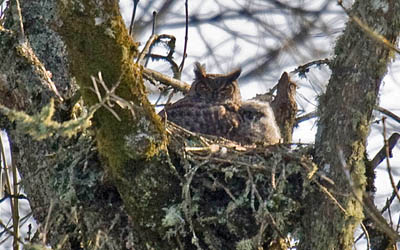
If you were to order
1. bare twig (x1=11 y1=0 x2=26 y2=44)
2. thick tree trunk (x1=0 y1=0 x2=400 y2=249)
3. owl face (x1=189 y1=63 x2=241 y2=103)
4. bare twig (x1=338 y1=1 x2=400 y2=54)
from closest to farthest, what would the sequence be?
bare twig (x1=338 y1=1 x2=400 y2=54) < thick tree trunk (x1=0 y1=0 x2=400 y2=249) < bare twig (x1=11 y1=0 x2=26 y2=44) < owl face (x1=189 y1=63 x2=241 y2=103)

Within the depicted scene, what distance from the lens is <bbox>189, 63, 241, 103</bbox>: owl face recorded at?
17.7 ft

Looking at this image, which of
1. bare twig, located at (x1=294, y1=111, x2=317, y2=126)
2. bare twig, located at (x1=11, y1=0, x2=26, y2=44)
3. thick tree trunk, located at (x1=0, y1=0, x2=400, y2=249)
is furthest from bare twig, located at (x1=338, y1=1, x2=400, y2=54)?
bare twig, located at (x1=294, y1=111, x2=317, y2=126)

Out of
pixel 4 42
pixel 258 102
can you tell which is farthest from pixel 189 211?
pixel 258 102

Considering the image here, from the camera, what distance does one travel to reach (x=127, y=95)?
126 inches

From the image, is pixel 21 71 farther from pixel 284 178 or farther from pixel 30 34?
pixel 284 178

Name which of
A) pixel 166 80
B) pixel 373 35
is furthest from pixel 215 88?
pixel 373 35

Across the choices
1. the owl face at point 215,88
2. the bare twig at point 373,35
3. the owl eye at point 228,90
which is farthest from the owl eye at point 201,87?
the bare twig at point 373,35

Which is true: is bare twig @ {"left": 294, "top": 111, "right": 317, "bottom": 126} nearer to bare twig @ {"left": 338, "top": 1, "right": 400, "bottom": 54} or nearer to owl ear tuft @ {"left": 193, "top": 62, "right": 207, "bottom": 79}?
owl ear tuft @ {"left": 193, "top": 62, "right": 207, "bottom": 79}

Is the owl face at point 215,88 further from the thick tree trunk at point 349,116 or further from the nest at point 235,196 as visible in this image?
the thick tree trunk at point 349,116

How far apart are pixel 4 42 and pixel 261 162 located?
1279 mm

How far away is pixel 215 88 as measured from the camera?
18.2 ft

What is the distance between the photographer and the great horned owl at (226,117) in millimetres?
4859

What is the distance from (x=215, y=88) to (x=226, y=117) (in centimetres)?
58

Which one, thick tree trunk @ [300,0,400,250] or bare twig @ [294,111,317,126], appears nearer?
thick tree trunk @ [300,0,400,250]
